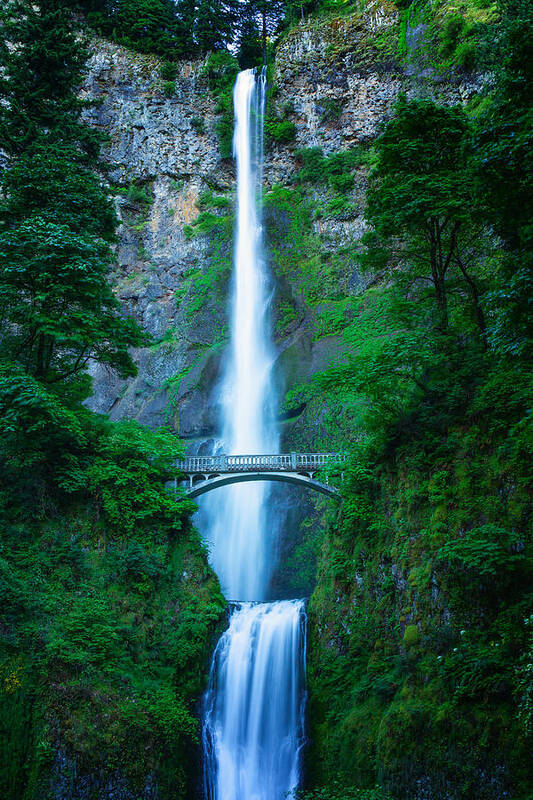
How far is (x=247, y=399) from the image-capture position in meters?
28.1

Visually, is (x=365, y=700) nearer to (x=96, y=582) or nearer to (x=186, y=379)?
(x=96, y=582)

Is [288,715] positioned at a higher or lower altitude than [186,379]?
lower

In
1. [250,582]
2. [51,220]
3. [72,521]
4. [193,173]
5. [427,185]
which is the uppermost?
[193,173]

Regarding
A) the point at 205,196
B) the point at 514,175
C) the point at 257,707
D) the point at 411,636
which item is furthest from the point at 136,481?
the point at 205,196

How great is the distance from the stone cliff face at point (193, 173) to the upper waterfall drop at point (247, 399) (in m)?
0.98

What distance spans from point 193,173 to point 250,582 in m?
28.2

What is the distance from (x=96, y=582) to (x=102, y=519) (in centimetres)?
209

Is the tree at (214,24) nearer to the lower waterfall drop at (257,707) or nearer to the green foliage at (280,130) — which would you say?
the green foliage at (280,130)

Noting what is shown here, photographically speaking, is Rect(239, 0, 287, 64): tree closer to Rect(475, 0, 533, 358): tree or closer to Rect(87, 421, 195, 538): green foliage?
Rect(87, 421, 195, 538): green foliage

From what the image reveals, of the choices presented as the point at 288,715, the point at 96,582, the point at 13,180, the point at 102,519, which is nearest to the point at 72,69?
the point at 13,180

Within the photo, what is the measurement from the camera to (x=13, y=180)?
14.6m

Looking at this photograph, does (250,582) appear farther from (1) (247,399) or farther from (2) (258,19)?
(2) (258,19)

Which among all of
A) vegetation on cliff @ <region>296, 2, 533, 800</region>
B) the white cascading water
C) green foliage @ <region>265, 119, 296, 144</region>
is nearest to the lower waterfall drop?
the white cascading water

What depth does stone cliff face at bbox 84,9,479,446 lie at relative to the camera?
97.1 feet
